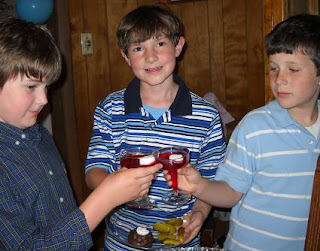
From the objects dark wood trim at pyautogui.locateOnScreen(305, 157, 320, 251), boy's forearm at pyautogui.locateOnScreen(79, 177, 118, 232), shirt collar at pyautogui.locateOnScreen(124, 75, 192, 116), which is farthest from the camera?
shirt collar at pyautogui.locateOnScreen(124, 75, 192, 116)

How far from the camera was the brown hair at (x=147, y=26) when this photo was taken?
1.88 m

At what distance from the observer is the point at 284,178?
5.23ft

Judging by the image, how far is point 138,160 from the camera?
5.08 ft

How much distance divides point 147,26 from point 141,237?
97 centimetres

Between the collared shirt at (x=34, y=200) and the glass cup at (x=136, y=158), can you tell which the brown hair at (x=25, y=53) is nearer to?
the collared shirt at (x=34, y=200)

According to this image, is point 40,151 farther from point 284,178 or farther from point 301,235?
point 301,235

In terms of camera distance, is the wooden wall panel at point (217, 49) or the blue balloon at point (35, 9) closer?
the blue balloon at point (35, 9)

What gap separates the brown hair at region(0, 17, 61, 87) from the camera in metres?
1.45

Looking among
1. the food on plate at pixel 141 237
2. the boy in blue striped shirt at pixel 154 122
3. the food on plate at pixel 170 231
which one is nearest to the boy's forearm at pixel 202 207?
the boy in blue striped shirt at pixel 154 122

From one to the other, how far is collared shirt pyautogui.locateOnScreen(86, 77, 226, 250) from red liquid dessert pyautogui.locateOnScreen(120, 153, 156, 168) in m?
0.30

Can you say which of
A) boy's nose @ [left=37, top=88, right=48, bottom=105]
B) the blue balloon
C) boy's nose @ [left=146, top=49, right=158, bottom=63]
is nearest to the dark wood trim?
boy's nose @ [left=146, top=49, right=158, bottom=63]

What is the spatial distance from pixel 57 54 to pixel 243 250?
3.69 feet

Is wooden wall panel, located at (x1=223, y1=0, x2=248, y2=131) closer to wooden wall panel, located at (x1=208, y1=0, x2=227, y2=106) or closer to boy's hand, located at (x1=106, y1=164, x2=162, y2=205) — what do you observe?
wooden wall panel, located at (x1=208, y1=0, x2=227, y2=106)

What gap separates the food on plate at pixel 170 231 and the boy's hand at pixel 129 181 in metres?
0.26
